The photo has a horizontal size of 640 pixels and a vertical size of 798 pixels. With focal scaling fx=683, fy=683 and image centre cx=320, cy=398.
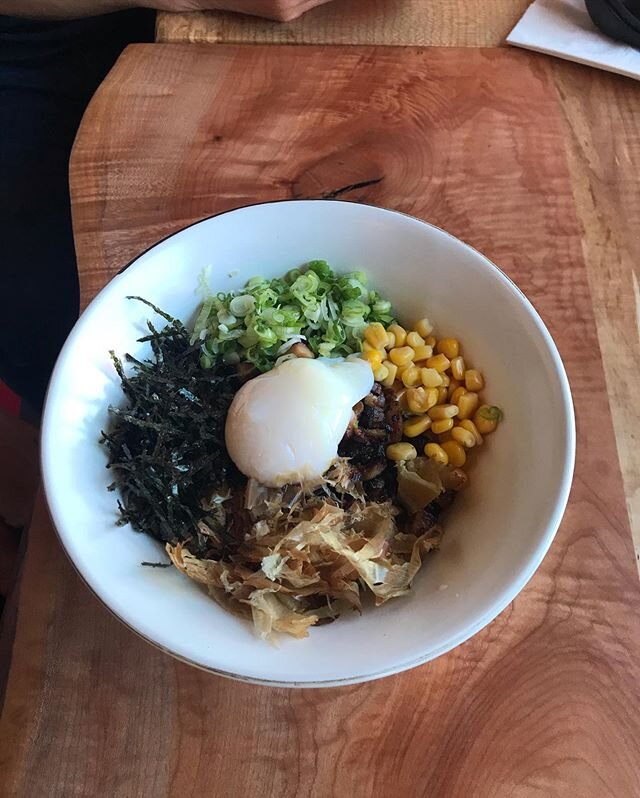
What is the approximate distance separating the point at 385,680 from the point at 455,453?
0.36 m

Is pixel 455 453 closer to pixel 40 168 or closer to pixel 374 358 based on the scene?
pixel 374 358

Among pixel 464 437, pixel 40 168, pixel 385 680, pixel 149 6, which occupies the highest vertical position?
pixel 149 6

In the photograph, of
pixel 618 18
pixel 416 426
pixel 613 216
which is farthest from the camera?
pixel 618 18

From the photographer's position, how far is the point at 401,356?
113cm

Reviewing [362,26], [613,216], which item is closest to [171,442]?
[613,216]

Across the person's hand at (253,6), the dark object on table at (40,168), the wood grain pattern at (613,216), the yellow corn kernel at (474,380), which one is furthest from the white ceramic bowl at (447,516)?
the dark object on table at (40,168)

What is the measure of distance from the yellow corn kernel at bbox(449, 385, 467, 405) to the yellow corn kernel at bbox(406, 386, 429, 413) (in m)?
0.04

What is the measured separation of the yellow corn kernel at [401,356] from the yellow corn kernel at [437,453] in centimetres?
15

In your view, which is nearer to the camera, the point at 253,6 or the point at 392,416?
A: the point at 392,416

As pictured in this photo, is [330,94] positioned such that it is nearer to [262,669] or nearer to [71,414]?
[71,414]

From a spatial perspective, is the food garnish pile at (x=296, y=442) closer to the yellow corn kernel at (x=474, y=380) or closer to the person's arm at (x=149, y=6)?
the yellow corn kernel at (x=474, y=380)

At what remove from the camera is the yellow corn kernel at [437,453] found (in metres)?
1.06

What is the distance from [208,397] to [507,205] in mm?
748

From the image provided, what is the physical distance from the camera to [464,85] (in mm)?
1550
